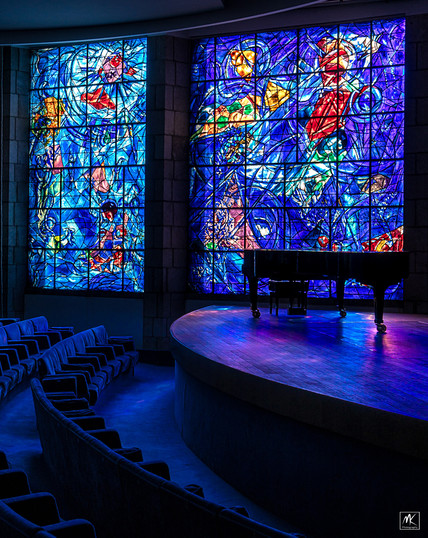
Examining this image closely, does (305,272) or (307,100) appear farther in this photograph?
(307,100)

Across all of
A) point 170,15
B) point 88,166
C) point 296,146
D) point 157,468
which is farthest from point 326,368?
point 88,166

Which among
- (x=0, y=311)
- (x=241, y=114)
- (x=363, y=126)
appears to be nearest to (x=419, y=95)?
(x=363, y=126)

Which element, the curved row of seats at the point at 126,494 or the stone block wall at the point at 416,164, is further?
the stone block wall at the point at 416,164

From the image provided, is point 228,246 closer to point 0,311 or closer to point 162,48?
point 162,48

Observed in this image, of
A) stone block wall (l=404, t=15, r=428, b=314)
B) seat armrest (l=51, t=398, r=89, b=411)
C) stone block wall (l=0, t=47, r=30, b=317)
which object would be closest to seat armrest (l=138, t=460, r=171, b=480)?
seat armrest (l=51, t=398, r=89, b=411)

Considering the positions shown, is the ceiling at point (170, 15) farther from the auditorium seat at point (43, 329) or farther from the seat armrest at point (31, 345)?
the seat armrest at point (31, 345)

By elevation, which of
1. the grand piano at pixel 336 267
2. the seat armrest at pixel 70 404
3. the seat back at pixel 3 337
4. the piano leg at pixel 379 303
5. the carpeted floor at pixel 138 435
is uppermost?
the grand piano at pixel 336 267

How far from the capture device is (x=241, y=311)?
9750mm

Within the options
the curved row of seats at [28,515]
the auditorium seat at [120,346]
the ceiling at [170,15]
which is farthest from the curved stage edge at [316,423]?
the ceiling at [170,15]

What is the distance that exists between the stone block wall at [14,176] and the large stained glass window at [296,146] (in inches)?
121

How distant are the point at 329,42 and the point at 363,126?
1.43 m

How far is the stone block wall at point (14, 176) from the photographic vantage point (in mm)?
11859

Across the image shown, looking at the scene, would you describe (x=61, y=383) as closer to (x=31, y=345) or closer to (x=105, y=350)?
(x=105, y=350)

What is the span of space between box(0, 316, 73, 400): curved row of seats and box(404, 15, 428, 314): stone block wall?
16.8ft
